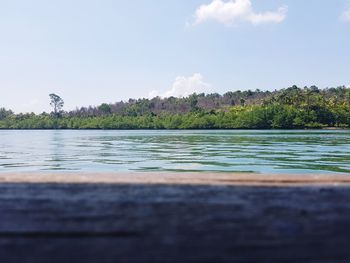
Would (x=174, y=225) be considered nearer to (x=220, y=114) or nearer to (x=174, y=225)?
(x=174, y=225)

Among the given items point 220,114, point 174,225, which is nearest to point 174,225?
point 174,225

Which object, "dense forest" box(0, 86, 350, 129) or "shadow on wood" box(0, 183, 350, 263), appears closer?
"shadow on wood" box(0, 183, 350, 263)

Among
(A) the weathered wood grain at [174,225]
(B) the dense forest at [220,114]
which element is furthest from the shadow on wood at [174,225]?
(B) the dense forest at [220,114]

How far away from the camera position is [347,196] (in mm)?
1302

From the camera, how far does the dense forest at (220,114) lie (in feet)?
382

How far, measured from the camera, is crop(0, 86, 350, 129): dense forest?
382 ft

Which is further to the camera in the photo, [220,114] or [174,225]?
[220,114]

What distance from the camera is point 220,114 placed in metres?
132

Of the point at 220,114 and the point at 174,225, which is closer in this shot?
the point at 174,225

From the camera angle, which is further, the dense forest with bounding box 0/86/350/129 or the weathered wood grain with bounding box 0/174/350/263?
the dense forest with bounding box 0/86/350/129

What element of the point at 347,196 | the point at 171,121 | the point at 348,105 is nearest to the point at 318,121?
the point at 348,105

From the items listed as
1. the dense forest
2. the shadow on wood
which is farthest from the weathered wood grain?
the dense forest

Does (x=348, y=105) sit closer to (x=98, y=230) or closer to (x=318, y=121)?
(x=318, y=121)

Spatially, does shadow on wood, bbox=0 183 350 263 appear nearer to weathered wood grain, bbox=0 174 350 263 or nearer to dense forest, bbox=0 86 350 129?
weathered wood grain, bbox=0 174 350 263
